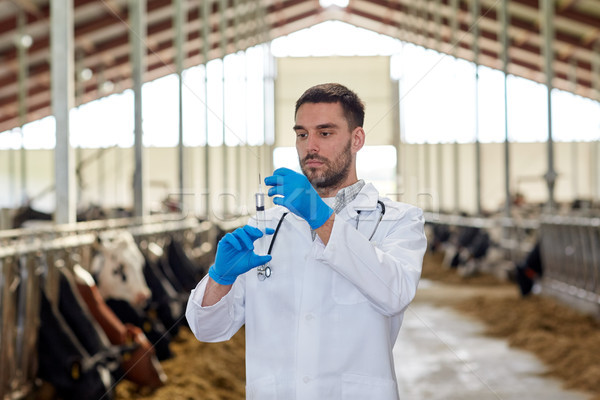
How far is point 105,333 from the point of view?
10.5ft

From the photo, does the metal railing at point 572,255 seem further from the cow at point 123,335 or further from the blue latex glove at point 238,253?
the blue latex glove at point 238,253

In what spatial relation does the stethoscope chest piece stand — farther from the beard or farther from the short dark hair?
the short dark hair

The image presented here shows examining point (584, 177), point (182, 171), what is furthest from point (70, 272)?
point (584, 177)

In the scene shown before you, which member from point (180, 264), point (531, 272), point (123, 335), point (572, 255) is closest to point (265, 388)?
point (123, 335)

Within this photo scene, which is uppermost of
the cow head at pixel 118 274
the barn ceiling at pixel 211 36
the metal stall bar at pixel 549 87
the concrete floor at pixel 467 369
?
the barn ceiling at pixel 211 36

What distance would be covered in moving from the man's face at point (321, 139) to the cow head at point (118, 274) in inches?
103

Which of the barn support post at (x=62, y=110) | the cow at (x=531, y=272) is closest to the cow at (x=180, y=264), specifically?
the barn support post at (x=62, y=110)

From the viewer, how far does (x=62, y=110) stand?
413cm

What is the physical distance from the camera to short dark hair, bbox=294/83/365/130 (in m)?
1.18

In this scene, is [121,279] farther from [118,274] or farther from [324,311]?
[324,311]

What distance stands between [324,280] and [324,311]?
56mm

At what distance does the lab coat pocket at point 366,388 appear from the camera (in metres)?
1.31

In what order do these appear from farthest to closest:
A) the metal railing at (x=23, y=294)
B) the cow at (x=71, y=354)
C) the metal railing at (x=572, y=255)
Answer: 1. the metal railing at (x=572, y=255)
2. the metal railing at (x=23, y=294)
3. the cow at (x=71, y=354)

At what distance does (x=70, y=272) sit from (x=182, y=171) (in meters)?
4.02
